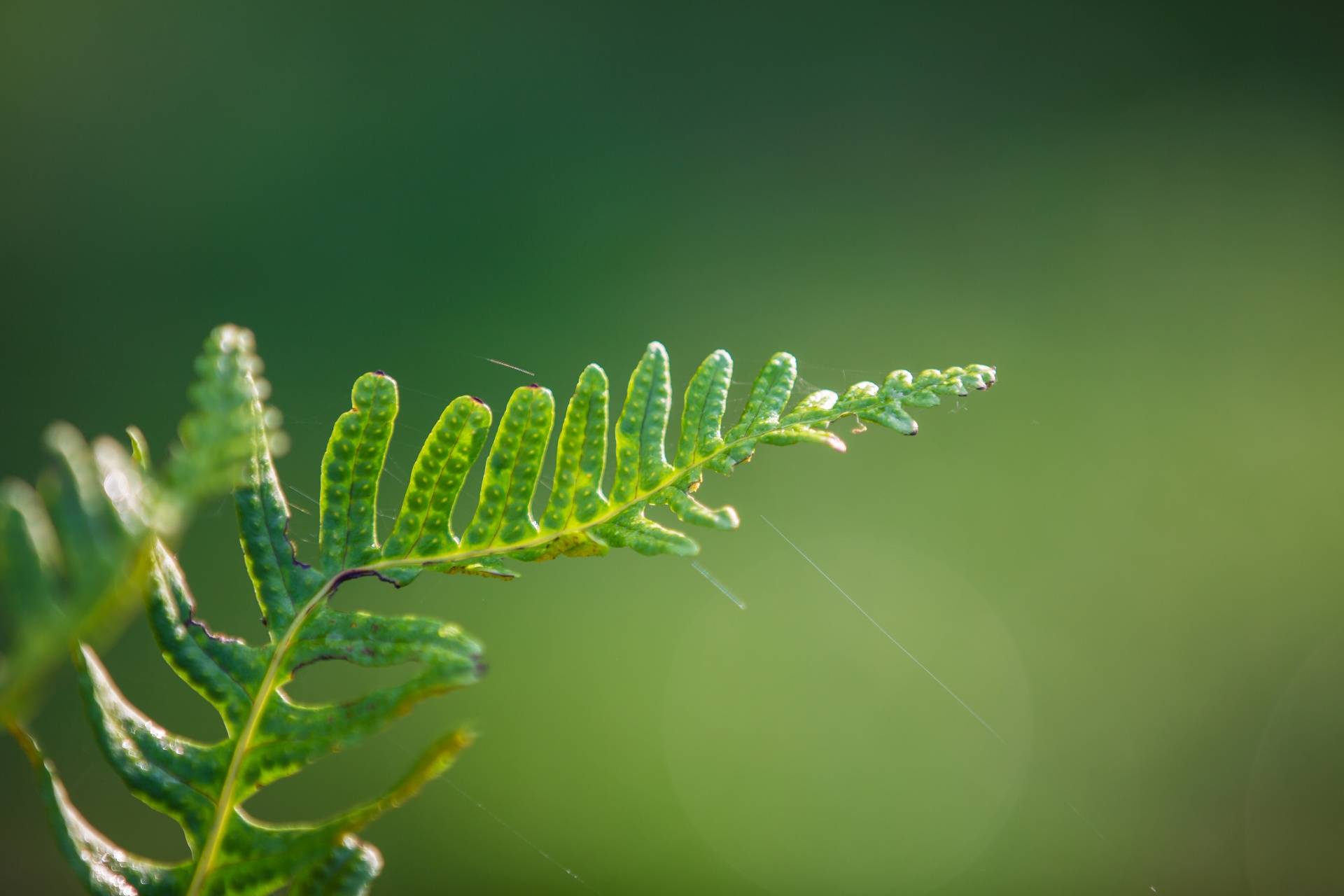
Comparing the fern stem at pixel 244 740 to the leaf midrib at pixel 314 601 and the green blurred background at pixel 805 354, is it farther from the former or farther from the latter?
the green blurred background at pixel 805 354

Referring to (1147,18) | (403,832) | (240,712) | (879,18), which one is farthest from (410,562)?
(1147,18)

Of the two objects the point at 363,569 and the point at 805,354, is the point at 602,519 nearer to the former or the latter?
the point at 363,569

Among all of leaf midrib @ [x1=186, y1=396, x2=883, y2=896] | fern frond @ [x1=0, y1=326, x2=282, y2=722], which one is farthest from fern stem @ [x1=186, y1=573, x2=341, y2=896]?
fern frond @ [x1=0, y1=326, x2=282, y2=722]

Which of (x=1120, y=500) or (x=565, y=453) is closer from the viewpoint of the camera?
(x=565, y=453)

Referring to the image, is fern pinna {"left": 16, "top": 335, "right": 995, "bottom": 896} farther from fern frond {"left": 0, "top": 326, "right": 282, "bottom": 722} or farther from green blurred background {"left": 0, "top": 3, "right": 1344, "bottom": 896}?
green blurred background {"left": 0, "top": 3, "right": 1344, "bottom": 896}

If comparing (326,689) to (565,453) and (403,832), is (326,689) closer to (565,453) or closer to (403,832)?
(403,832)

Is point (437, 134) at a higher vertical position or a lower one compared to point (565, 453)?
higher

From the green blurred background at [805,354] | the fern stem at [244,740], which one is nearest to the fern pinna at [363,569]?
the fern stem at [244,740]
